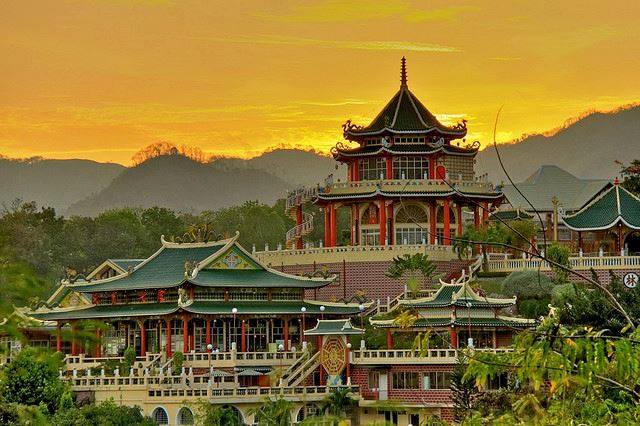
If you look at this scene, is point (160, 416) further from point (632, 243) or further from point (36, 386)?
point (632, 243)

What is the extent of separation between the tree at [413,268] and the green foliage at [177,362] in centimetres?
1138

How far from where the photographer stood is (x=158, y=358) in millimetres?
59875

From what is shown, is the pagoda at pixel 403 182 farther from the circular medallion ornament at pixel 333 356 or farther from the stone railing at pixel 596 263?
the circular medallion ornament at pixel 333 356

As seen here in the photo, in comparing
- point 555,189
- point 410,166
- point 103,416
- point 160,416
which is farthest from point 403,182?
point 555,189

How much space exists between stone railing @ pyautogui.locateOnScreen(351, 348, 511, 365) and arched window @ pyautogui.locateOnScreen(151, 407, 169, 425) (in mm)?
7285

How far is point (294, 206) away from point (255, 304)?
48.4ft

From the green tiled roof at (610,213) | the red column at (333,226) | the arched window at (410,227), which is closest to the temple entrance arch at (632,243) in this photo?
the green tiled roof at (610,213)

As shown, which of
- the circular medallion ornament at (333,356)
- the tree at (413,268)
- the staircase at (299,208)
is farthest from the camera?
the staircase at (299,208)

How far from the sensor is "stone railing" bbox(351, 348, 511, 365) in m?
55.2

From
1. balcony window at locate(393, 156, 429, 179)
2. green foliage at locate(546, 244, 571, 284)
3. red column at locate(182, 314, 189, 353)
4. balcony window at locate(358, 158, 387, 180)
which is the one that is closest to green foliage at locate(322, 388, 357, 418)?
red column at locate(182, 314, 189, 353)

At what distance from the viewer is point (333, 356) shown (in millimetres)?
57969

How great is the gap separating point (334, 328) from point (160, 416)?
7.37 m

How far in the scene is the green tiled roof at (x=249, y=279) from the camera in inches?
2458

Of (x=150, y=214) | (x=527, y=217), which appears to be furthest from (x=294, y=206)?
(x=150, y=214)
